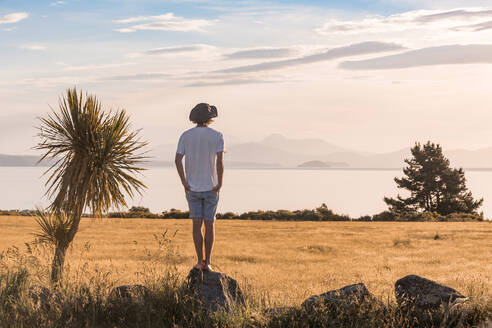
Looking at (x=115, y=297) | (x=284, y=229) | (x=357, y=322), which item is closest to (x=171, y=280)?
(x=115, y=297)

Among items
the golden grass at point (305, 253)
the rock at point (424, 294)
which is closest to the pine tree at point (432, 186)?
the golden grass at point (305, 253)

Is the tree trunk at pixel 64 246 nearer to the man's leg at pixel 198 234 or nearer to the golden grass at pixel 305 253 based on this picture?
the golden grass at pixel 305 253

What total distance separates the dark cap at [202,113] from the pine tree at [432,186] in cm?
5286

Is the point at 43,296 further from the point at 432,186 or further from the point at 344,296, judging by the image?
the point at 432,186

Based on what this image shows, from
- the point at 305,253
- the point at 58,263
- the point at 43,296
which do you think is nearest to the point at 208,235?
the point at 43,296

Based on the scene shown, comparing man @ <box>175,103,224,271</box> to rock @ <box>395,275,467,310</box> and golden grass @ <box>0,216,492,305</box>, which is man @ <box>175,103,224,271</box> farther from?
rock @ <box>395,275,467,310</box>

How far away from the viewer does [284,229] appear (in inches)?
1070

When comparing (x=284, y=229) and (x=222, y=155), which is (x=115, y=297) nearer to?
A: (x=222, y=155)

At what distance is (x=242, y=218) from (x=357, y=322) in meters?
28.5

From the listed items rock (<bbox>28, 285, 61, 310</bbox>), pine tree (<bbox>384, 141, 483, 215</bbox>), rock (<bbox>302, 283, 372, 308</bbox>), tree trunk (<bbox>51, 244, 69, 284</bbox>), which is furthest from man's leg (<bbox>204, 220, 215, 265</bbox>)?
pine tree (<bbox>384, 141, 483, 215</bbox>)

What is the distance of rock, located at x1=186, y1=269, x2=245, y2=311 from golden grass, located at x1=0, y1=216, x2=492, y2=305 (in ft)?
2.28

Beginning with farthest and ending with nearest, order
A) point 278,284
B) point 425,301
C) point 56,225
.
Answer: point 278,284, point 56,225, point 425,301

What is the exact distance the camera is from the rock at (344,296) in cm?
779

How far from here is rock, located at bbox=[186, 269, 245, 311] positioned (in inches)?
318
